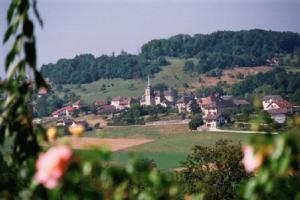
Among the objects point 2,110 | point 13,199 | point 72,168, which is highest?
point 2,110

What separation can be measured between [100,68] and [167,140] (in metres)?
102

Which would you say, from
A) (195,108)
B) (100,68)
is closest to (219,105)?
(195,108)

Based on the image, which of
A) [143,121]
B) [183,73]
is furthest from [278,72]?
[143,121]

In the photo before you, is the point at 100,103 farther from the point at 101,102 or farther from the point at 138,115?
the point at 138,115

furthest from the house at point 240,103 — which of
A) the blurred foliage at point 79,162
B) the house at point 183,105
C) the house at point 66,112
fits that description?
the blurred foliage at point 79,162

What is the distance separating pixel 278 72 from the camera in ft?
432

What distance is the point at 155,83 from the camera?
5738 inches

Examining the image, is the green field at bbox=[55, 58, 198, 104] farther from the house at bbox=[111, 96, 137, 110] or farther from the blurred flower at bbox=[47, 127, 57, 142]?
the blurred flower at bbox=[47, 127, 57, 142]

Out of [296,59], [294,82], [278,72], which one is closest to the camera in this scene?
[294,82]

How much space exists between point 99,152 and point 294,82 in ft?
389

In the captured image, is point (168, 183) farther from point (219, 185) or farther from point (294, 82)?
point (294, 82)

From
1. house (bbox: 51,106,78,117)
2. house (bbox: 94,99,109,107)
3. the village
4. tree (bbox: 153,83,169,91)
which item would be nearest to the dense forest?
tree (bbox: 153,83,169,91)

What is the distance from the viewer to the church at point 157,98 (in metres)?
119

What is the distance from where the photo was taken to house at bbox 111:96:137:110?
4672 inches
